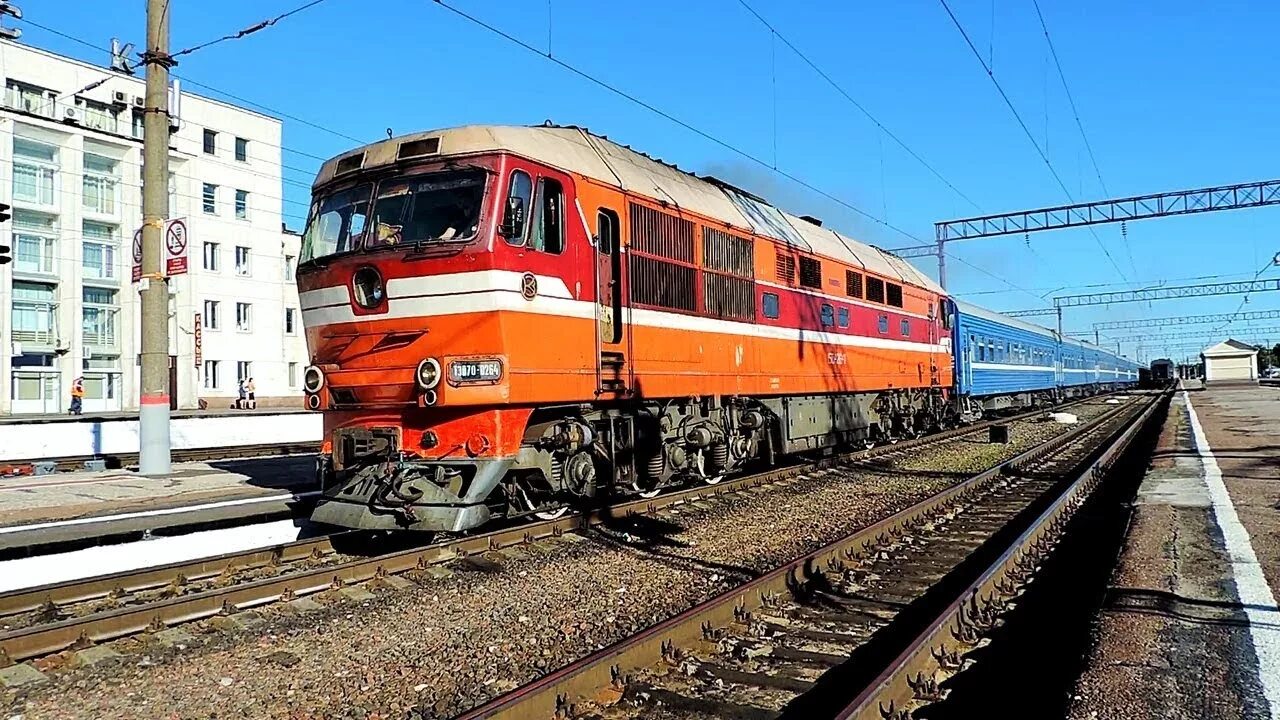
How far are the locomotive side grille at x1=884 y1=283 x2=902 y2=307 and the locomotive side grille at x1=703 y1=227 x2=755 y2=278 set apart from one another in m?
7.21

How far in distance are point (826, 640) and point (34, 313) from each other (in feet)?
152

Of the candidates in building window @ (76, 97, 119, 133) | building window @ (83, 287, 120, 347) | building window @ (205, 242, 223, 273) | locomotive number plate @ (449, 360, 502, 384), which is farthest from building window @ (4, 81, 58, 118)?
locomotive number plate @ (449, 360, 502, 384)

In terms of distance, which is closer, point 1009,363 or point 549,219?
point 549,219

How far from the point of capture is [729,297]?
40.6 feet

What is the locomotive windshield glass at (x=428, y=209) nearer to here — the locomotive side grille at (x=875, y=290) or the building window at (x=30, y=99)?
the locomotive side grille at (x=875, y=290)

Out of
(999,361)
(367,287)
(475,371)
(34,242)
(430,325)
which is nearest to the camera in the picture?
(475,371)

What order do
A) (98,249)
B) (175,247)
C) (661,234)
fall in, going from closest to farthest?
(661,234)
(175,247)
(98,249)

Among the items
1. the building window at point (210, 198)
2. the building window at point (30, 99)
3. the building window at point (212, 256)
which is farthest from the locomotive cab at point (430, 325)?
the building window at point (210, 198)

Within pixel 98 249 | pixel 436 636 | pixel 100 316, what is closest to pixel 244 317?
pixel 100 316

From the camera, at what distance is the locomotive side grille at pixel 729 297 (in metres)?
11.9

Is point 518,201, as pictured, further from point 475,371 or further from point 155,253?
point 155,253

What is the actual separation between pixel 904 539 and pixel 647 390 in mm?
3237

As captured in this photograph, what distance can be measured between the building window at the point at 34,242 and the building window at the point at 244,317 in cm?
839

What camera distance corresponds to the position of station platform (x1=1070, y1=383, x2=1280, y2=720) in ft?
14.5
